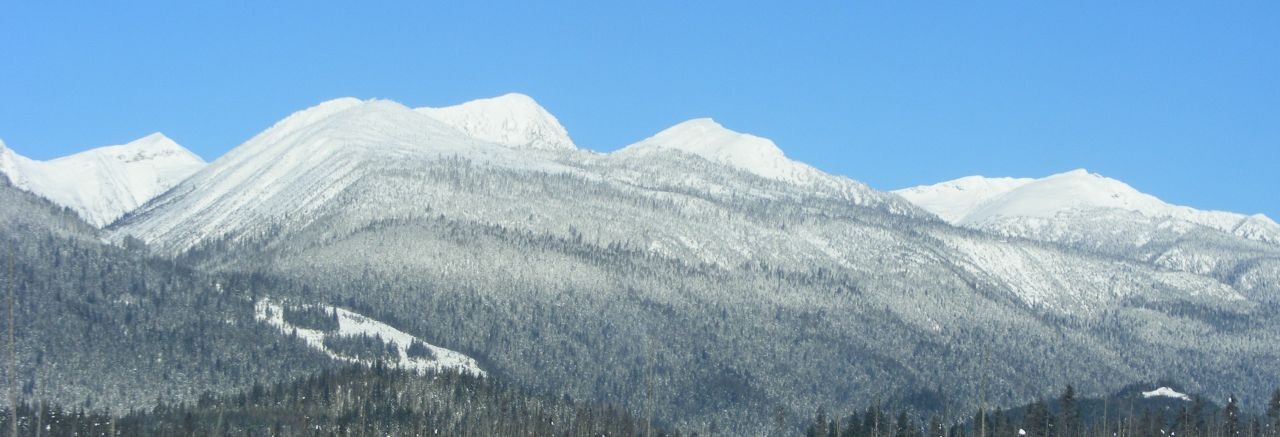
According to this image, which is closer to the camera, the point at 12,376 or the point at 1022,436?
the point at 12,376

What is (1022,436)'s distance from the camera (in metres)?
145

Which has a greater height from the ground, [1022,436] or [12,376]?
[1022,436]

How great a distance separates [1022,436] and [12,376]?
3132 inches

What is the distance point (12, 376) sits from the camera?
96.8 meters
